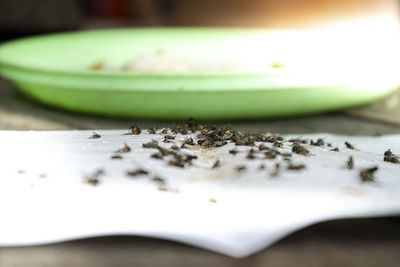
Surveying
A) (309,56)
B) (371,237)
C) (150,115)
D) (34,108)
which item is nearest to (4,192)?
(371,237)

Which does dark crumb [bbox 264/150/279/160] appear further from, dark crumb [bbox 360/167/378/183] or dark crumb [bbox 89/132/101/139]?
dark crumb [bbox 89/132/101/139]

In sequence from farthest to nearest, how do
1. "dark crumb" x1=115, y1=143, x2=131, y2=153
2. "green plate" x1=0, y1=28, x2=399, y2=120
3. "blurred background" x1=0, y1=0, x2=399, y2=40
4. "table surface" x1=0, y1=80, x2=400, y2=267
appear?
"blurred background" x1=0, y1=0, x2=399, y2=40 → "green plate" x1=0, y1=28, x2=399, y2=120 → "dark crumb" x1=115, y1=143, x2=131, y2=153 → "table surface" x1=0, y1=80, x2=400, y2=267

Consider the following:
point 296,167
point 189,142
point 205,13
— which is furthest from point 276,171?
point 205,13

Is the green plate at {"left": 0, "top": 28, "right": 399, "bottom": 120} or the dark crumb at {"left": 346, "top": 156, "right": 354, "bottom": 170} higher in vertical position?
the green plate at {"left": 0, "top": 28, "right": 399, "bottom": 120}

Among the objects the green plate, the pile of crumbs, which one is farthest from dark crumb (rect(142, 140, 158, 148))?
the green plate

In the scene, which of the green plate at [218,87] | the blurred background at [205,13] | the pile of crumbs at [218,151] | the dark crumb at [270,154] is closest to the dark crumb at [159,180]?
the pile of crumbs at [218,151]

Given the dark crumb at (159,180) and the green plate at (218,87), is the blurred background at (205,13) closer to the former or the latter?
the green plate at (218,87)

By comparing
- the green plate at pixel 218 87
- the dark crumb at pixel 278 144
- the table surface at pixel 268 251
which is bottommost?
the table surface at pixel 268 251
